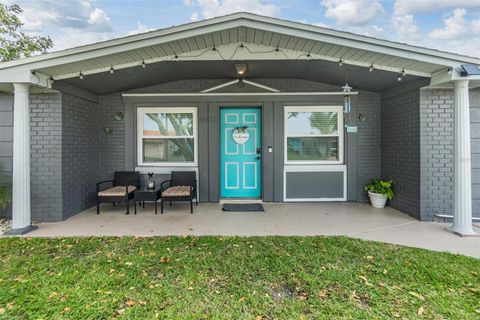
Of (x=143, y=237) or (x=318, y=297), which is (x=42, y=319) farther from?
(x=318, y=297)

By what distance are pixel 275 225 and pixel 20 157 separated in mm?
3894

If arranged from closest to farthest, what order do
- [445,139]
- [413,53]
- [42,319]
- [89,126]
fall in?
1. [42,319]
2. [413,53]
3. [445,139]
4. [89,126]

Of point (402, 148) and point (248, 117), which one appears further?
point (248, 117)

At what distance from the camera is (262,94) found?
5.55 metres

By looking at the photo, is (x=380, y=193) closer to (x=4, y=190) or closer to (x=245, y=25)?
(x=245, y=25)

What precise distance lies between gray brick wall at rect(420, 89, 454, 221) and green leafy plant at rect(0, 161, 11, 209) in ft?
21.9

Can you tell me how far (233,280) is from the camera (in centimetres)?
242

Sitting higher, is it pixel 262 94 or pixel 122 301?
pixel 262 94

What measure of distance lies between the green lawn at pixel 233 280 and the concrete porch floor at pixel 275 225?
408 millimetres

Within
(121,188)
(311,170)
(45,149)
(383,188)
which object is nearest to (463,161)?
(383,188)

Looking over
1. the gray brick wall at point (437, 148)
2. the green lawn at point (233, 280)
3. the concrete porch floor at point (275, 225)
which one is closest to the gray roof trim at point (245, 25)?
the gray brick wall at point (437, 148)

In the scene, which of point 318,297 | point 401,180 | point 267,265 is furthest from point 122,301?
point 401,180

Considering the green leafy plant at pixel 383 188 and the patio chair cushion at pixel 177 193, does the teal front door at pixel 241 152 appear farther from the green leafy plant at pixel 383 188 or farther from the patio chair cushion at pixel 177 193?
the green leafy plant at pixel 383 188

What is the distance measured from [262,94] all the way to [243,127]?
0.83 metres
